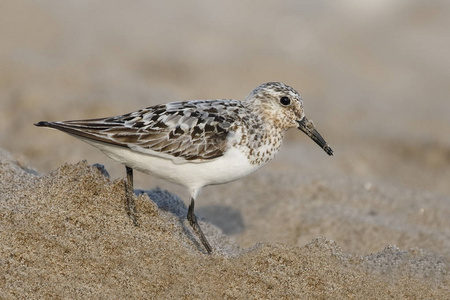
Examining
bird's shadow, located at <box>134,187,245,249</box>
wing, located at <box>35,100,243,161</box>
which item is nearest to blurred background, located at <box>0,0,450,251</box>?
bird's shadow, located at <box>134,187,245,249</box>

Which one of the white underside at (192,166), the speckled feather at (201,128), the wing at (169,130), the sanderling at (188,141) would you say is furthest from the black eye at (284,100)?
the white underside at (192,166)

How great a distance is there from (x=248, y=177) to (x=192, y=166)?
123 inches

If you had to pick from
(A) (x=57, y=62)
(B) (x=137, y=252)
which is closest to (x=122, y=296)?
(B) (x=137, y=252)

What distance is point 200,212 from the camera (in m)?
6.66

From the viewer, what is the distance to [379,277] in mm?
4305

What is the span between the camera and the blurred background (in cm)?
870

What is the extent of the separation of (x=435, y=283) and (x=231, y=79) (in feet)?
23.7

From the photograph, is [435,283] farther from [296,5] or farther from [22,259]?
[296,5]

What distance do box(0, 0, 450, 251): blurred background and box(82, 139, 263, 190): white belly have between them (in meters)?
1.88

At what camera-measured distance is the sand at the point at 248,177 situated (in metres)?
4.04

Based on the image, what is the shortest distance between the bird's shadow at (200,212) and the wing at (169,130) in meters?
0.70

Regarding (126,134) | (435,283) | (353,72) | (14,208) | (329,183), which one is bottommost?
(353,72)

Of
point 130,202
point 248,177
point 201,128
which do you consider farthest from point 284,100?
point 248,177

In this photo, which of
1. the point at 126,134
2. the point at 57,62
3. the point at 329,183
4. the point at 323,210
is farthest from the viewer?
the point at 57,62
